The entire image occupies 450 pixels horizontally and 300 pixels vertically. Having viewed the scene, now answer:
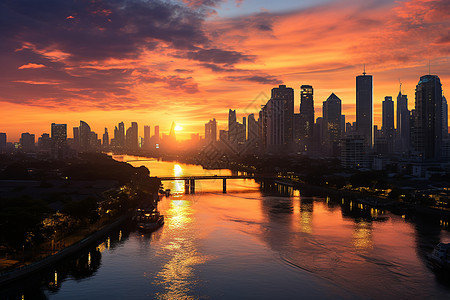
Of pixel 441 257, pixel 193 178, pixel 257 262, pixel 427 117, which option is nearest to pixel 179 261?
pixel 257 262

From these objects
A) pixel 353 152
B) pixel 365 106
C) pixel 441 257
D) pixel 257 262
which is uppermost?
pixel 365 106

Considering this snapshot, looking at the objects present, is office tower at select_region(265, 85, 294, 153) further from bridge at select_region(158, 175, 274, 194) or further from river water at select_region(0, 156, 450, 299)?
river water at select_region(0, 156, 450, 299)

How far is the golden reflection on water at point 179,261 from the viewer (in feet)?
51.6

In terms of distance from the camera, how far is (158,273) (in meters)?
17.8

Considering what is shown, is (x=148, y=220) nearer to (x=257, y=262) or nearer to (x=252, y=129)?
(x=257, y=262)

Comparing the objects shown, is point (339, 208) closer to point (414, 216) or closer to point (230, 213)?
point (414, 216)

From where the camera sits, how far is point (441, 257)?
18969 mm

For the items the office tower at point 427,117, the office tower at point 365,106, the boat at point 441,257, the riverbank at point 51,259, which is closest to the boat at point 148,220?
the riverbank at point 51,259

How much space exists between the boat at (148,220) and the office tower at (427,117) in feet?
246

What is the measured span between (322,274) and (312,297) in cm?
251

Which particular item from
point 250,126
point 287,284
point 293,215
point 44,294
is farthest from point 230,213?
point 250,126

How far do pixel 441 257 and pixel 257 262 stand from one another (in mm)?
9156

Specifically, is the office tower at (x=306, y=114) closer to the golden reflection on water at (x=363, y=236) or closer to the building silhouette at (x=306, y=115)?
the building silhouette at (x=306, y=115)

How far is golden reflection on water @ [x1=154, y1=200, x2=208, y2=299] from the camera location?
1574 cm
